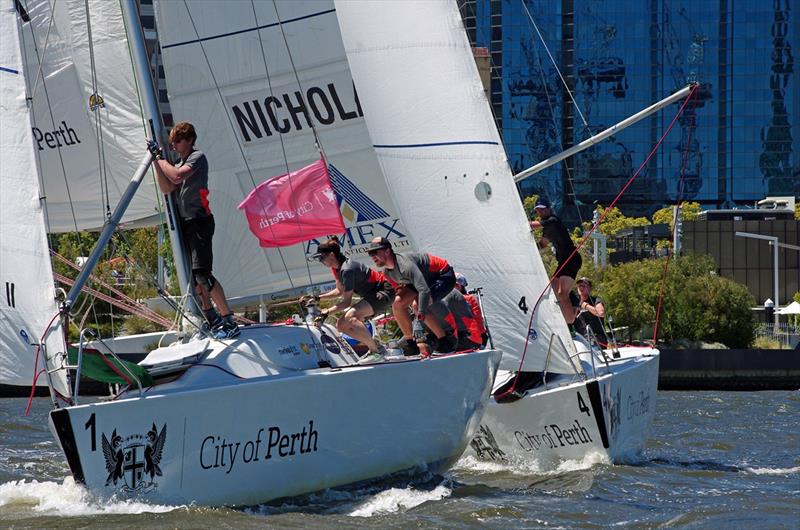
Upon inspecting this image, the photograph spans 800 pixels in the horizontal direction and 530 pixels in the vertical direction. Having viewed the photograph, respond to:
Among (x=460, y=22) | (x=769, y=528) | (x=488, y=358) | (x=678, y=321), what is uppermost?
(x=460, y=22)

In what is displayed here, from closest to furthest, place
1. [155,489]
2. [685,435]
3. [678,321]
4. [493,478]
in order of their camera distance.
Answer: [155,489]
[493,478]
[685,435]
[678,321]

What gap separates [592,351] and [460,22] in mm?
3290

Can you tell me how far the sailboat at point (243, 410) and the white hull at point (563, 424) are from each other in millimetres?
1256

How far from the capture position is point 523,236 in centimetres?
1224

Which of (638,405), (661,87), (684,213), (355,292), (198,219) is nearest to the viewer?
(198,219)

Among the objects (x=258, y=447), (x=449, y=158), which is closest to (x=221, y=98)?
(x=449, y=158)

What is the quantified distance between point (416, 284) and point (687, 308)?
27720 mm

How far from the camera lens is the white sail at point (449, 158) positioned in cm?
1227

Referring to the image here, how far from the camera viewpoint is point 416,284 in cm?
1120

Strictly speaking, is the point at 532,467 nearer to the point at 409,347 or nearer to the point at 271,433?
the point at 409,347

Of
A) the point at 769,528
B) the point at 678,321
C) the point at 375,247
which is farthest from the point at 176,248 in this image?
the point at 678,321

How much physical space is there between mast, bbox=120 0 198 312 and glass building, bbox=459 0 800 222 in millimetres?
83876

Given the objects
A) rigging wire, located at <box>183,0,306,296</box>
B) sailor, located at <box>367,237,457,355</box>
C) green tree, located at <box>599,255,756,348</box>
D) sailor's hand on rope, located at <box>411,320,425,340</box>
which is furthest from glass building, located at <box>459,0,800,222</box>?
sailor's hand on rope, located at <box>411,320,425,340</box>

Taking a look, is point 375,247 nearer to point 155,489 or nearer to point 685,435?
point 155,489
